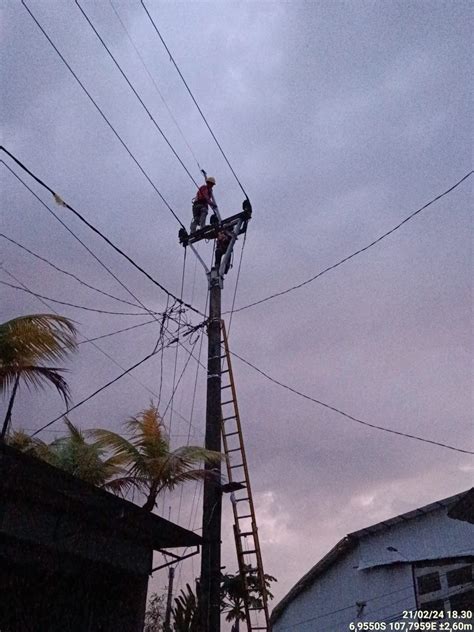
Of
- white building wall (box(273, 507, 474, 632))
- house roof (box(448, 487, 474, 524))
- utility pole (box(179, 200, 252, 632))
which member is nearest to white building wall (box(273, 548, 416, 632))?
white building wall (box(273, 507, 474, 632))

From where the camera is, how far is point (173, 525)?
8.68 m

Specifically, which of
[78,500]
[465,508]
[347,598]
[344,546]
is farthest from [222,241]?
[347,598]

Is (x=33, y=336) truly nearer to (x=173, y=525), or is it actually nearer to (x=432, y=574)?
(x=173, y=525)

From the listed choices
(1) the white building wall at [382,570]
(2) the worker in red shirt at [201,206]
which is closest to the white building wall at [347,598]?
(1) the white building wall at [382,570]

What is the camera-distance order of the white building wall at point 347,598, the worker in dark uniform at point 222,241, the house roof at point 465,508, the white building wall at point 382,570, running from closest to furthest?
1. the house roof at point 465,508
2. the worker in dark uniform at point 222,241
3. the white building wall at point 382,570
4. the white building wall at point 347,598

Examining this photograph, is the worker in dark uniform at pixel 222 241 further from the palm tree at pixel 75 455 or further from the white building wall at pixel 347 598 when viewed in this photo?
the white building wall at pixel 347 598

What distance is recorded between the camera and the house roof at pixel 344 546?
52.5 ft

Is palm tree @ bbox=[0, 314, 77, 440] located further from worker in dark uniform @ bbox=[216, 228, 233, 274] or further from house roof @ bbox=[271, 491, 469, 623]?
house roof @ bbox=[271, 491, 469, 623]

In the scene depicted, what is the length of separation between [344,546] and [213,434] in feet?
33.1

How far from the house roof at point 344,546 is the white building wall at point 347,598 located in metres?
0.16

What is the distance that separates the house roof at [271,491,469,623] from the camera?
16.0m

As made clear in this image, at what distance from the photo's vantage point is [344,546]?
17.6 metres

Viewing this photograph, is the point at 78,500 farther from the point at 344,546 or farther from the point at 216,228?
the point at 344,546

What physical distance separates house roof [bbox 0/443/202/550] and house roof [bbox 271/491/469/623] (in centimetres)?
919
